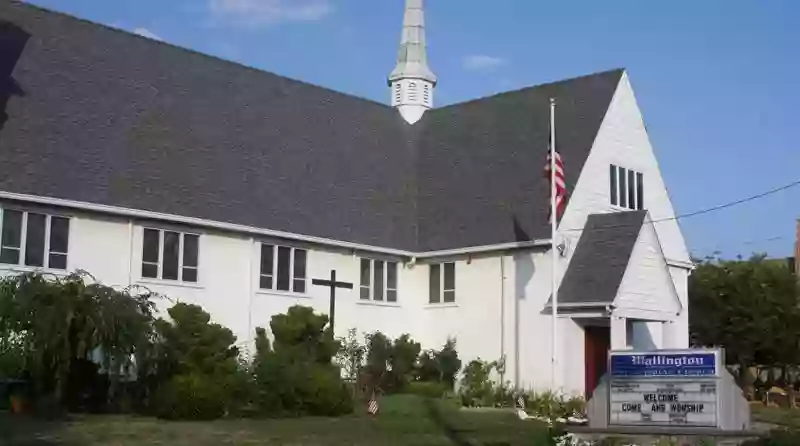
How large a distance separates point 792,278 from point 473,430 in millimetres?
28367

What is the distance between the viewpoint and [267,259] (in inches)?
1252

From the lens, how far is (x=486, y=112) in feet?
130

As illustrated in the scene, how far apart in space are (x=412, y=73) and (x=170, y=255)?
16996mm

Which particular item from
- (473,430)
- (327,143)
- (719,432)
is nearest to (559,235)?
(327,143)

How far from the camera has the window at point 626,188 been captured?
36.2 m

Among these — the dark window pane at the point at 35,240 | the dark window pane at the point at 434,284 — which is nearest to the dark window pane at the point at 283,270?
the dark window pane at the point at 434,284

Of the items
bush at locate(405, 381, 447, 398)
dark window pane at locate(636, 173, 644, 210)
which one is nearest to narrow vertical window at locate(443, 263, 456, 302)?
bush at locate(405, 381, 447, 398)

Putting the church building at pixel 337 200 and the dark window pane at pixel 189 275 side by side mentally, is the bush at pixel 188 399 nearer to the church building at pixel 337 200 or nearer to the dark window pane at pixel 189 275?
the church building at pixel 337 200

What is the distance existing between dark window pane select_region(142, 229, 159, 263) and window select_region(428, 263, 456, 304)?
11.1 m

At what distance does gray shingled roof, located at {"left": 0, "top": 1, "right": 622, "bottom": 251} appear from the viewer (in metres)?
28.1

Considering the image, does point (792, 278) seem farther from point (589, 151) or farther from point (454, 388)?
point (454, 388)

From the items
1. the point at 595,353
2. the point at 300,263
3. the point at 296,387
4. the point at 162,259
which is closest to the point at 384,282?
the point at 300,263

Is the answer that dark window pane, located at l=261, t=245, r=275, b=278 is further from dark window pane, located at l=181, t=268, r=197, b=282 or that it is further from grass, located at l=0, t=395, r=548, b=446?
grass, located at l=0, t=395, r=548, b=446

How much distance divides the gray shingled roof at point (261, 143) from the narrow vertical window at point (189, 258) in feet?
2.72
